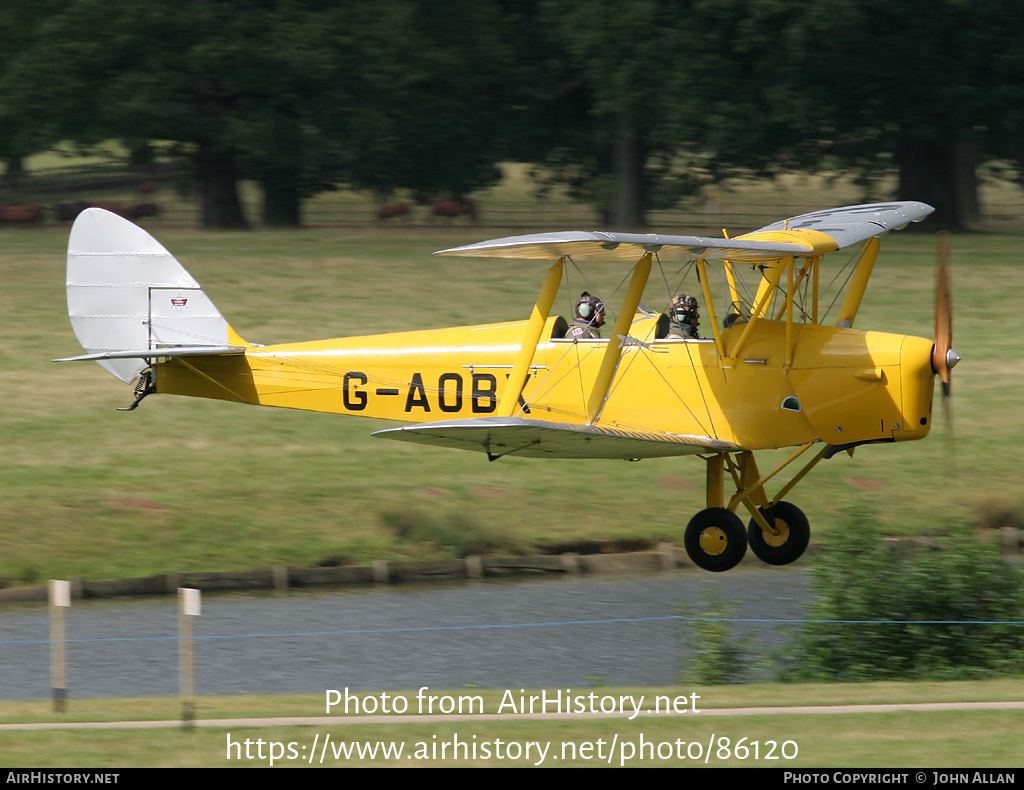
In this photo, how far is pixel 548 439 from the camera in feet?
40.3

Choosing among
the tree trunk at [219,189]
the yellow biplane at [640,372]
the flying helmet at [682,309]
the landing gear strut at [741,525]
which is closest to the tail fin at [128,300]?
the yellow biplane at [640,372]

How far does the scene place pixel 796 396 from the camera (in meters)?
13.1

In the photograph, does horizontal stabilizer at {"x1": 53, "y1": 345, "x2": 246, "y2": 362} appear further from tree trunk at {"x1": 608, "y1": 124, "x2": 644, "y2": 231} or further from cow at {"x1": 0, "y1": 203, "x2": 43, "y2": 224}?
cow at {"x1": 0, "y1": 203, "x2": 43, "y2": 224}

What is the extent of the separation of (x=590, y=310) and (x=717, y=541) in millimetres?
2695

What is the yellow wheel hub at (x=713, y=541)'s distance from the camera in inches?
535

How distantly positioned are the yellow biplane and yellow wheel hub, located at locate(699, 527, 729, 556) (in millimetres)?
15

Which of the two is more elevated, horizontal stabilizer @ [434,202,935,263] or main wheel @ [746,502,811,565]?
horizontal stabilizer @ [434,202,935,263]

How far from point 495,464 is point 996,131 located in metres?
21.5

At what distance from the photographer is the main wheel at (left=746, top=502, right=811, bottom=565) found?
14.2 meters

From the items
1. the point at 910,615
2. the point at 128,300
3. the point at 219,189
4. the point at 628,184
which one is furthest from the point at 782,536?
the point at 219,189

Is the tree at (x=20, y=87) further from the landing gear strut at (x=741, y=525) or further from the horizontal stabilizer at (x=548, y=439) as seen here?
the landing gear strut at (x=741, y=525)

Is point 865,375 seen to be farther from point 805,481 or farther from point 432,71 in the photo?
point 432,71

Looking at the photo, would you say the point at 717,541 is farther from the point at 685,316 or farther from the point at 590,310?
the point at 590,310

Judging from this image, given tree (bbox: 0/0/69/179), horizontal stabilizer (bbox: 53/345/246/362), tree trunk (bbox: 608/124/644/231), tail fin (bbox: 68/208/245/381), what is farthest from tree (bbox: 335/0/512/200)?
horizontal stabilizer (bbox: 53/345/246/362)
